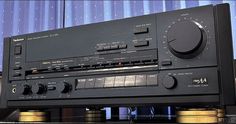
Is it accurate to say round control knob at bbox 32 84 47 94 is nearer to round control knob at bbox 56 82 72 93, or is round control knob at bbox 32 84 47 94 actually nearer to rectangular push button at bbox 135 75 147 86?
round control knob at bbox 56 82 72 93

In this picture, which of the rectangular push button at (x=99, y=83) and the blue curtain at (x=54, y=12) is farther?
the blue curtain at (x=54, y=12)

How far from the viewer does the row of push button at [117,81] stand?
1.99 feet

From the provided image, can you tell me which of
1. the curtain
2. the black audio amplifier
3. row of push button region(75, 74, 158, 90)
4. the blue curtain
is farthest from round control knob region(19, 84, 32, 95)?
the curtain

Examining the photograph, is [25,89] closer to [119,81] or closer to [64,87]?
[64,87]

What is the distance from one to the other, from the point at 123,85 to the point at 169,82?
Result: 3.9 inches

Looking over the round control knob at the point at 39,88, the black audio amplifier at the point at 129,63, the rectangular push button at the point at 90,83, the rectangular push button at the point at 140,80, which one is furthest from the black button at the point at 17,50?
the rectangular push button at the point at 140,80

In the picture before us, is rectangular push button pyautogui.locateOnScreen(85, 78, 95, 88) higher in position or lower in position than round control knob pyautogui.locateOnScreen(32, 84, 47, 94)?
higher

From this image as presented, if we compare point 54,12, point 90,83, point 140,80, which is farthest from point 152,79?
point 54,12

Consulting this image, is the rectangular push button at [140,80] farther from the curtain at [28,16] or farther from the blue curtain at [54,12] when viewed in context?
the curtain at [28,16]

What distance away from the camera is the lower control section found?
22.0 inches

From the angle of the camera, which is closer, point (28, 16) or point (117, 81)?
point (117, 81)

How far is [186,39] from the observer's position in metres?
0.58

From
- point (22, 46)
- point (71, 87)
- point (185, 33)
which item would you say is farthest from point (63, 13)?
point (185, 33)

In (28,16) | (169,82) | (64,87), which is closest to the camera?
(169,82)
